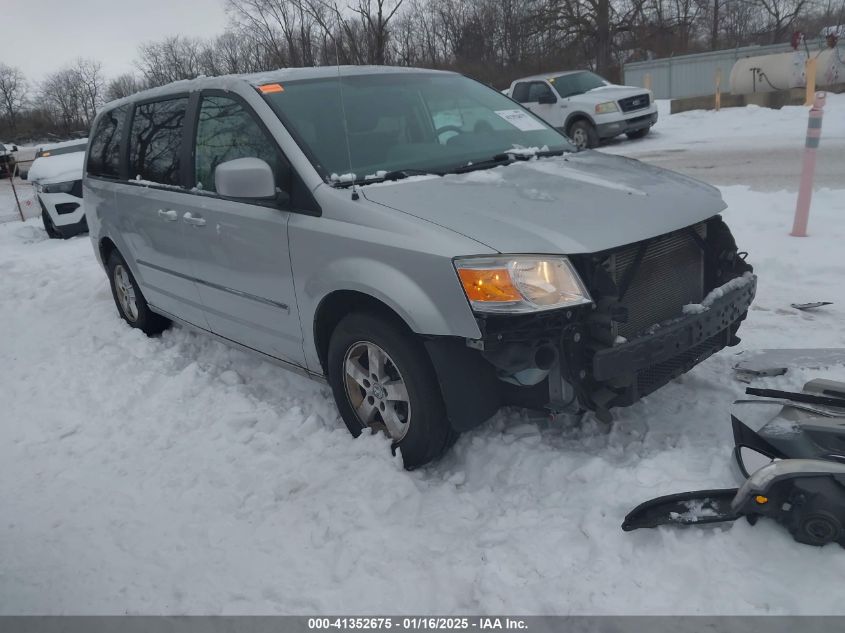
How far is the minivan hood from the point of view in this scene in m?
2.88

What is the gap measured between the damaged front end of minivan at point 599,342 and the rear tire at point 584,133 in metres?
13.5

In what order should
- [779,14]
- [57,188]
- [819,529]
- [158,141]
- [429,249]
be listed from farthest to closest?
1. [779,14]
2. [57,188]
3. [158,141]
4. [429,249]
5. [819,529]

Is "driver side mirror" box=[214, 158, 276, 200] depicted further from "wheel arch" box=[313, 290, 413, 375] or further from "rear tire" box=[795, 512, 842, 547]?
"rear tire" box=[795, 512, 842, 547]

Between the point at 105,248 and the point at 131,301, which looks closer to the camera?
the point at 131,301

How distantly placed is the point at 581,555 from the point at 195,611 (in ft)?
4.76

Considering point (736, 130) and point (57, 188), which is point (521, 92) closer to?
point (736, 130)

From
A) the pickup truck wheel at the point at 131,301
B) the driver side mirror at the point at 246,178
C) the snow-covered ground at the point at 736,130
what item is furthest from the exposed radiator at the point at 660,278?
the snow-covered ground at the point at 736,130

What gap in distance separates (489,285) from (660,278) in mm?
924

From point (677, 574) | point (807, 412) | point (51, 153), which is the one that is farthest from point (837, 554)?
point (51, 153)

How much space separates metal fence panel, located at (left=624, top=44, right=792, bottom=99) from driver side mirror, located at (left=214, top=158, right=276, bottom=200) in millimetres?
27435

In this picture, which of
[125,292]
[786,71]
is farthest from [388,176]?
[786,71]

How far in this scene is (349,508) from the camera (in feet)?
10.2

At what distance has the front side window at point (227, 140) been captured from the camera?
363 centimetres

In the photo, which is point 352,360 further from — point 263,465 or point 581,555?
point 581,555
